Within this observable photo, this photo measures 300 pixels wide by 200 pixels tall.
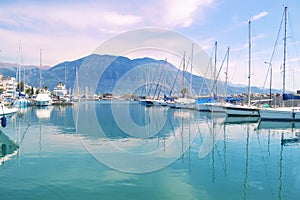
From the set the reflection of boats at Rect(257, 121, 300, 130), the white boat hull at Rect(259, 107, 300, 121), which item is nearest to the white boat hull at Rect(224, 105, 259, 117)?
the white boat hull at Rect(259, 107, 300, 121)

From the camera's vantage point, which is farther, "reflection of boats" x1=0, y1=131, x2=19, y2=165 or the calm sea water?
"reflection of boats" x1=0, y1=131, x2=19, y2=165

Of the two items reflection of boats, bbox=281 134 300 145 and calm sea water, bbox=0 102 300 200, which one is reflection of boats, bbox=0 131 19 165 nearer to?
calm sea water, bbox=0 102 300 200

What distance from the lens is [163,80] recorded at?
294 feet

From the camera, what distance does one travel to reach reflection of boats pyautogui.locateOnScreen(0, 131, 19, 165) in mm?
14135

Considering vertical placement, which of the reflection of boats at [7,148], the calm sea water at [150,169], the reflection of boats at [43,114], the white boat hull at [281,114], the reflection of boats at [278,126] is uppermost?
the white boat hull at [281,114]

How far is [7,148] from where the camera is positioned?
16203mm

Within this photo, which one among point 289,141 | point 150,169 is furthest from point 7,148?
point 289,141

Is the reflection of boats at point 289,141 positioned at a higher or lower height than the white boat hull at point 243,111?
lower

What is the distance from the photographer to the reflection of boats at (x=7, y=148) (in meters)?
14.1

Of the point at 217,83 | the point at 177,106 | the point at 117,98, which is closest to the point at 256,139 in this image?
the point at 217,83

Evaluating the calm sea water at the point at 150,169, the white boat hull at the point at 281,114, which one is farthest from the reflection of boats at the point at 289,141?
the white boat hull at the point at 281,114

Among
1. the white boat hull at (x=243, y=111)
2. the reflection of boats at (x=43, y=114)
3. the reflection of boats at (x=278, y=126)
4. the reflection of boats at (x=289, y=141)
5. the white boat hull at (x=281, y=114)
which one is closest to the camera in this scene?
the reflection of boats at (x=289, y=141)

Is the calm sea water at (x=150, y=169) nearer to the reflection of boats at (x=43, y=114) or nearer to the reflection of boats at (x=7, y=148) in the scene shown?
the reflection of boats at (x=7, y=148)

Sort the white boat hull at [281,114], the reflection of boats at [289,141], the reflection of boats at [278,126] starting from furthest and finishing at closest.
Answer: the white boat hull at [281,114]
the reflection of boats at [278,126]
the reflection of boats at [289,141]
